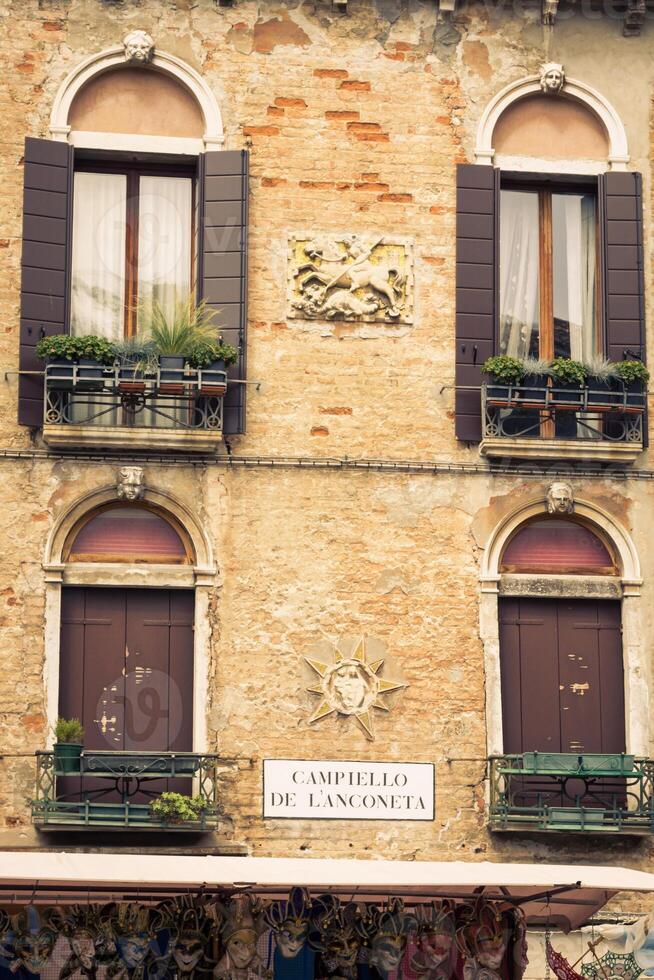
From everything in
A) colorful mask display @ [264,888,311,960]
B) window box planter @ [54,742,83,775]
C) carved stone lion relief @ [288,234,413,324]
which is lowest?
colorful mask display @ [264,888,311,960]

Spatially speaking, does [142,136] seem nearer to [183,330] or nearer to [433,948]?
[183,330]

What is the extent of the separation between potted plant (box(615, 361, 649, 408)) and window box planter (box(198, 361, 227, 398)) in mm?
3454

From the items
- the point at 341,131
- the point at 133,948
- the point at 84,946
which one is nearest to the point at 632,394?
the point at 341,131

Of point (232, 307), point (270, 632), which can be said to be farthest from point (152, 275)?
point (270, 632)

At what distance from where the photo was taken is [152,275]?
1897 cm

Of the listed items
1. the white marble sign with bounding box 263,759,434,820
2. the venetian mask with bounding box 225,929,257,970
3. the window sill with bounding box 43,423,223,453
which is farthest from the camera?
the window sill with bounding box 43,423,223,453

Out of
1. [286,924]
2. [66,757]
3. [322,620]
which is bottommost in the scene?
[286,924]

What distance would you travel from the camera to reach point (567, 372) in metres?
18.5

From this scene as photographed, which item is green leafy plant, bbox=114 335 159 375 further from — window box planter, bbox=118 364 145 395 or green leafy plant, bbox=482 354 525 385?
green leafy plant, bbox=482 354 525 385

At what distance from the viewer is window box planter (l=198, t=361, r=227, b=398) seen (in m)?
18.0

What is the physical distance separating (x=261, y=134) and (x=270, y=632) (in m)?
4.44

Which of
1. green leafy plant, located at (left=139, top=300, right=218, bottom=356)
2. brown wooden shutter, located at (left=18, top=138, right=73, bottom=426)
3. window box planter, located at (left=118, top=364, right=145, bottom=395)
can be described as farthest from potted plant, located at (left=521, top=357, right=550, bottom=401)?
brown wooden shutter, located at (left=18, top=138, right=73, bottom=426)

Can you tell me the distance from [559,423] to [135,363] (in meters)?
3.78

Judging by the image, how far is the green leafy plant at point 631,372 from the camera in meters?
18.5
